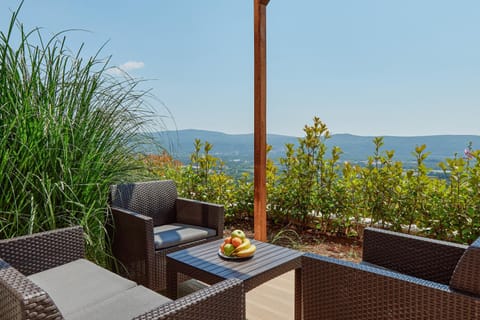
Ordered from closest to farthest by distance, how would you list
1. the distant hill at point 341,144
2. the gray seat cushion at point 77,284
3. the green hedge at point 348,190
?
the gray seat cushion at point 77,284 → the green hedge at point 348,190 → the distant hill at point 341,144

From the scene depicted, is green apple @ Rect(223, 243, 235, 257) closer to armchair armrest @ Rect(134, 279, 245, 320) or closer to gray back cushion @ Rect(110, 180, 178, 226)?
armchair armrest @ Rect(134, 279, 245, 320)

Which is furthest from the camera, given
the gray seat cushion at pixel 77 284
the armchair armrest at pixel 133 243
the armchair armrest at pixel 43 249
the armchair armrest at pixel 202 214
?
the armchair armrest at pixel 202 214

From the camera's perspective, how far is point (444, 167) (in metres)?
2.98

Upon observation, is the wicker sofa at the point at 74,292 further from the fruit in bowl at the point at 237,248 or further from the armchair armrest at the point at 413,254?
the armchair armrest at the point at 413,254

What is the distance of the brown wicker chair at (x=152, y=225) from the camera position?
2.30m

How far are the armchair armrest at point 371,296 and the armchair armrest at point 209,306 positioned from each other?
0.46m

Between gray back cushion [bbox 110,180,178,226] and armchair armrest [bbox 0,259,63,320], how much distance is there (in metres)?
1.44

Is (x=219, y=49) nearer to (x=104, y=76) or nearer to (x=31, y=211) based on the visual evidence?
(x=104, y=76)

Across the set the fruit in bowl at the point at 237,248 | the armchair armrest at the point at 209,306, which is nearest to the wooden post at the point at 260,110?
the fruit in bowl at the point at 237,248

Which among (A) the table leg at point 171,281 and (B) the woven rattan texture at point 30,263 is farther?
(A) the table leg at point 171,281

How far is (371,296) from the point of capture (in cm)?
138

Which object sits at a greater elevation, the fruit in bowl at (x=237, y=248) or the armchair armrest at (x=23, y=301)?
the armchair armrest at (x=23, y=301)

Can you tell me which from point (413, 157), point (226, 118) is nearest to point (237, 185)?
point (226, 118)

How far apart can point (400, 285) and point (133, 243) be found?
5.88 ft
